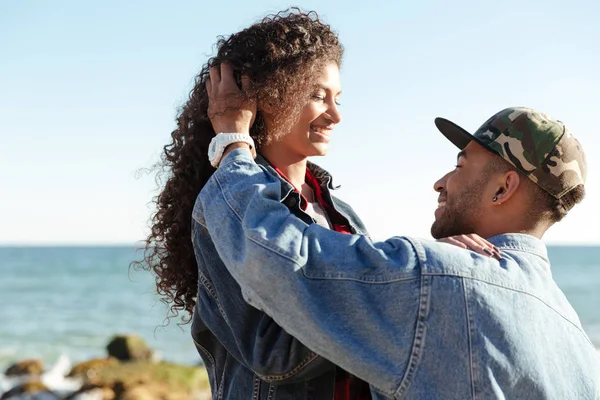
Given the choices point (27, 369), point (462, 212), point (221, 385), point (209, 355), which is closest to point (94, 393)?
point (27, 369)

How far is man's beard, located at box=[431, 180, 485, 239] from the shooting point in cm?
287

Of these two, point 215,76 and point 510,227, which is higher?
point 215,76

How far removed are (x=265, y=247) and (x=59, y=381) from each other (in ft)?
34.5

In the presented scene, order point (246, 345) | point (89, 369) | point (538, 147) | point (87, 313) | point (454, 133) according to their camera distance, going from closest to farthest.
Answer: point (246, 345), point (538, 147), point (454, 133), point (89, 369), point (87, 313)

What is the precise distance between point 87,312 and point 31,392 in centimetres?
2064

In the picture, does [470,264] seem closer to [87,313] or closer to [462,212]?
[462,212]

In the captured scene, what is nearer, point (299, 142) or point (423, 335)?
point (423, 335)

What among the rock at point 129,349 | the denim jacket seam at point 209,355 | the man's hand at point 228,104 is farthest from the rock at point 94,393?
the man's hand at point 228,104

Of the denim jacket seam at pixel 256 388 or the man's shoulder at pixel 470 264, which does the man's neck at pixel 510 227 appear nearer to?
the man's shoulder at pixel 470 264

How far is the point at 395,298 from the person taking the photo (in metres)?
2.30

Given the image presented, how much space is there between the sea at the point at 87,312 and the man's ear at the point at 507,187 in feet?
25.0

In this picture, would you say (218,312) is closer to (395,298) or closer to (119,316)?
(395,298)

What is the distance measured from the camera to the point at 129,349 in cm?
1330

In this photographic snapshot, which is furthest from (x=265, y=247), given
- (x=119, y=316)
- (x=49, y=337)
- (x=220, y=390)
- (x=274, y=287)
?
(x=119, y=316)
